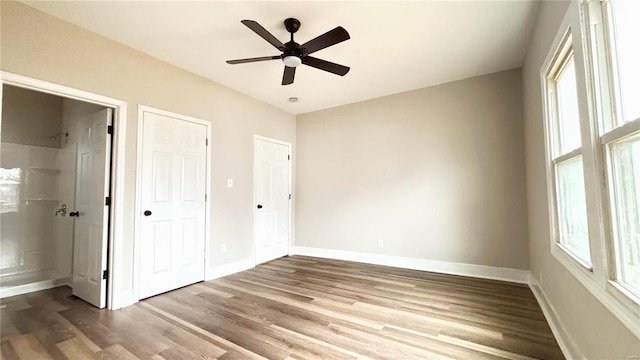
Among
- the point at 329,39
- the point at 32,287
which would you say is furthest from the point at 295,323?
the point at 32,287

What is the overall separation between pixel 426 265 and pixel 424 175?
53.0 inches

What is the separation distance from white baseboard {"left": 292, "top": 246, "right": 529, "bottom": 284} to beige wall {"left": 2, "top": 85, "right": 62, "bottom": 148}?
408cm

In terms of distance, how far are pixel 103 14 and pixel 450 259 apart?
4818 millimetres

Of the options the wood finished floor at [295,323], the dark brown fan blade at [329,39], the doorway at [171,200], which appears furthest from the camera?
the doorway at [171,200]

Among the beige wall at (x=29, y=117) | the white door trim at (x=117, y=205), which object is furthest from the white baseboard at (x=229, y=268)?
the beige wall at (x=29, y=117)

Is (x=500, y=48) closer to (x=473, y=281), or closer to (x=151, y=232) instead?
(x=473, y=281)

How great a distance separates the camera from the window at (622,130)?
1.07 metres

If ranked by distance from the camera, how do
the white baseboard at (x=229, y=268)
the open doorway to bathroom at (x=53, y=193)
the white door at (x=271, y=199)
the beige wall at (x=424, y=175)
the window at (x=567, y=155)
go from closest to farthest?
the window at (x=567, y=155)
the open doorway to bathroom at (x=53, y=193)
the beige wall at (x=424, y=175)
the white baseboard at (x=229, y=268)
the white door at (x=271, y=199)

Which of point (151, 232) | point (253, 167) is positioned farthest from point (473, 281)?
point (151, 232)

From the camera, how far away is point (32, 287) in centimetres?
317

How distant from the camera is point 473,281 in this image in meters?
3.34

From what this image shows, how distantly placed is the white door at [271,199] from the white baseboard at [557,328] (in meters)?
3.64

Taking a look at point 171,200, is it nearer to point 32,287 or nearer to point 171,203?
point 171,203

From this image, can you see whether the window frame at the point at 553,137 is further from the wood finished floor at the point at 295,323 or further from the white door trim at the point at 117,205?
the white door trim at the point at 117,205
